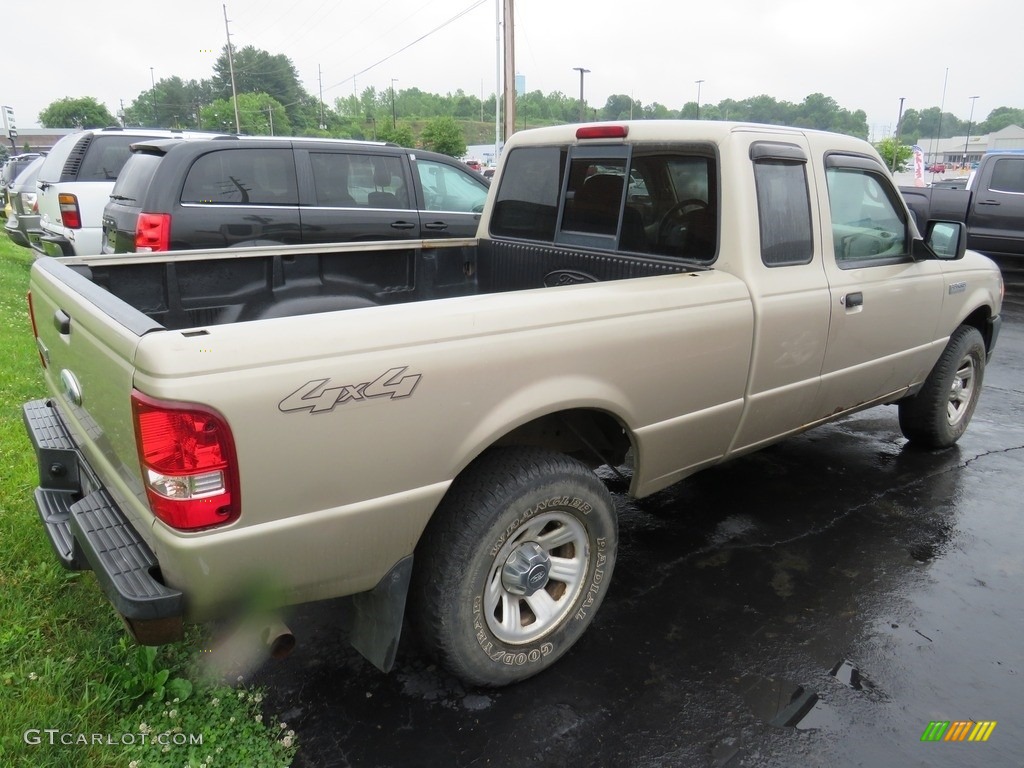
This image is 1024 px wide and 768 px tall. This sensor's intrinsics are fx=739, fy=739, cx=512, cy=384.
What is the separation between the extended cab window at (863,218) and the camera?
374cm

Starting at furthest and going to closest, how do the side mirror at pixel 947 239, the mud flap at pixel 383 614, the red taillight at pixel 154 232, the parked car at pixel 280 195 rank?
the parked car at pixel 280 195 → the red taillight at pixel 154 232 → the side mirror at pixel 947 239 → the mud flap at pixel 383 614

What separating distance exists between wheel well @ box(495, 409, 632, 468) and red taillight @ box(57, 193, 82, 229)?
7.81 metres

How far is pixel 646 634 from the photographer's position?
304cm

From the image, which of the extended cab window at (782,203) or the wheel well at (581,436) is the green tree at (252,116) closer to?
the extended cab window at (782,203)

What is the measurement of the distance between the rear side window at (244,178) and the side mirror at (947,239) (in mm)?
5005

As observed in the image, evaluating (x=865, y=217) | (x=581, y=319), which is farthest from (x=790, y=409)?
(x=581, y=319)

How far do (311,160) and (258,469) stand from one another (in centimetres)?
547

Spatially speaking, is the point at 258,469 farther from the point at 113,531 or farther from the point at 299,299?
the point at 299,299

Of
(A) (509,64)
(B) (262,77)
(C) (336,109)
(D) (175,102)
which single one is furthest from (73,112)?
(A) (509,64)

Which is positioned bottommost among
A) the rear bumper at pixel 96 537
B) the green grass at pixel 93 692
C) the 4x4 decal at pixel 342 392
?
the green grass at pixel 93 692

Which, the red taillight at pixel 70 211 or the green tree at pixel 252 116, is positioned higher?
the green tree at pixel 252 116

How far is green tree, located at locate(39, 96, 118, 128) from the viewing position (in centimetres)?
11318

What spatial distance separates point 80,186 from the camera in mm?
8617

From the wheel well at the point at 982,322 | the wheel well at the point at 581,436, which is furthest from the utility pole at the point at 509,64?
the wheel well at the point at 581,436
